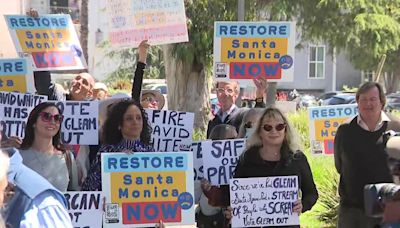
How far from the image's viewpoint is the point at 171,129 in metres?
6.21

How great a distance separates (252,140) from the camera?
16.2ft

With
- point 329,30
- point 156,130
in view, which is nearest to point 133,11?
point 156,130

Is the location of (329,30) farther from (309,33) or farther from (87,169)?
(87,169)

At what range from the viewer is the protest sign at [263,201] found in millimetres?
4891

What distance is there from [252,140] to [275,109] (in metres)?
0.27

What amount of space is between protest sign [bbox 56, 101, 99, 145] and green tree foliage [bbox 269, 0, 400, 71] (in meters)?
10.5

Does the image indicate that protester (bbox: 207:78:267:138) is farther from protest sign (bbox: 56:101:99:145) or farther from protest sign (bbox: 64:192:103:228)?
protest sign (bbox: 64:192:103:228)

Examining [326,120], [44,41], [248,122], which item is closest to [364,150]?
[248,122]

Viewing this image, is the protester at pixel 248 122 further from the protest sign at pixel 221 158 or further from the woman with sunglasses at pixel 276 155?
the woman with sunglasses at pixel 276 155

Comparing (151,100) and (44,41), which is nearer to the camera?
(44,41)

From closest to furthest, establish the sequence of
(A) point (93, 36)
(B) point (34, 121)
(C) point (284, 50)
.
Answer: (B) point (34, 121) → (C) point (284, 50) → (A) point (93, 36)

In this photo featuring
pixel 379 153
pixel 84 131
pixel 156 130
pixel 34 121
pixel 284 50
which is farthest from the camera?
pixel 284 50

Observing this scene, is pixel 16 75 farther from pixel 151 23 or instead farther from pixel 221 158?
pixel 221 158

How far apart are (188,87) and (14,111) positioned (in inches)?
385
